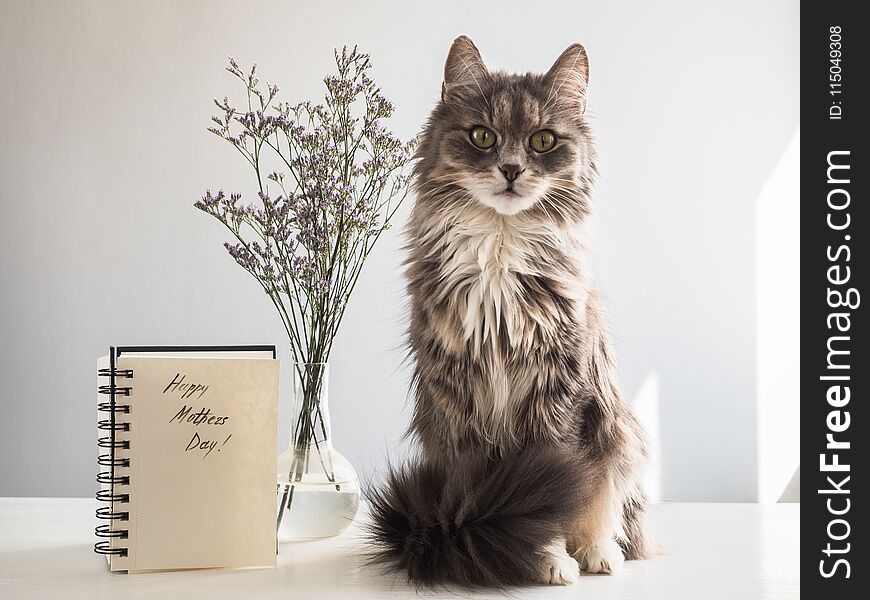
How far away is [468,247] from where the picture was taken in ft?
2.92

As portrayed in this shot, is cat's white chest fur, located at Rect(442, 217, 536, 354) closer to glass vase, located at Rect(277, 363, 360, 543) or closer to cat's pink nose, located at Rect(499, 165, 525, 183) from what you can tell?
cat's pink nose, located at Rect(499, 165, 525, 183)

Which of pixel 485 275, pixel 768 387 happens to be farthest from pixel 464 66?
pixel 768 387

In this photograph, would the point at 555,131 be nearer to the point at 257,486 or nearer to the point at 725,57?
the point at 257,486

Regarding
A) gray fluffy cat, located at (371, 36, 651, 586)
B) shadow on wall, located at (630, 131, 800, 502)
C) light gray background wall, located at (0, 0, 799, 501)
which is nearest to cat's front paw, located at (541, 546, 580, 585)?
gray fluffy cat, located at (371, 36, 651, 586)

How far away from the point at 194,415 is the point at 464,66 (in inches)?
19.8

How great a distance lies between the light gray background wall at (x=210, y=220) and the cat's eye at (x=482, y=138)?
145cm

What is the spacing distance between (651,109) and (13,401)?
212 cm

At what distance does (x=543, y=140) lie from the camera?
890 mm

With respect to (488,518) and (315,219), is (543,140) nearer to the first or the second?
(315,219)
